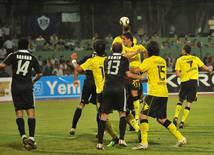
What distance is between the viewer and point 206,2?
107 feet

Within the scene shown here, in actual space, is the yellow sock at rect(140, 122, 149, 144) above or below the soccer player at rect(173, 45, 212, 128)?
below

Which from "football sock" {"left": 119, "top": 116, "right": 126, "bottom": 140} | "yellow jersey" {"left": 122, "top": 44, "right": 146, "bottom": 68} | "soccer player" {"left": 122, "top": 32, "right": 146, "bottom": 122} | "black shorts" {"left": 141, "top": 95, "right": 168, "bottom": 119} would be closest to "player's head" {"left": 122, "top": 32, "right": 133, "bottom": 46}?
"soccer player" {"left": 122, "top": 32, "right": 146, "bottom": 122}

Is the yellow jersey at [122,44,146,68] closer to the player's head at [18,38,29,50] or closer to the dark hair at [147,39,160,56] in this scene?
the dark hair at [147,39,160,56]

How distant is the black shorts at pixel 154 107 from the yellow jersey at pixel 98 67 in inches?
45.9

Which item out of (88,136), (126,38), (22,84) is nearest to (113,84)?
(22,84)

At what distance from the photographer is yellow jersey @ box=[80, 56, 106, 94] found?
9.12m

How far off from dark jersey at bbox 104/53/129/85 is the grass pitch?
1349 millimetres

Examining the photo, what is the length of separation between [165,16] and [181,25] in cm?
166

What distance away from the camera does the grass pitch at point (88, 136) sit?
27.8 feet

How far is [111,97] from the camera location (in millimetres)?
8531

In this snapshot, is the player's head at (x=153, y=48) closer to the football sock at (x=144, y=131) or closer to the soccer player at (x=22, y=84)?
the football sock at (x=144, y=131)

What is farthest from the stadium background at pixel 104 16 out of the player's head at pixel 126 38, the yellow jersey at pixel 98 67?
the yellow jersey at pixel 98 67

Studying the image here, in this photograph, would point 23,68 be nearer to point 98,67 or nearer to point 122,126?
point 98,67

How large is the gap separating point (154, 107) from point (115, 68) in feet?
3.51
